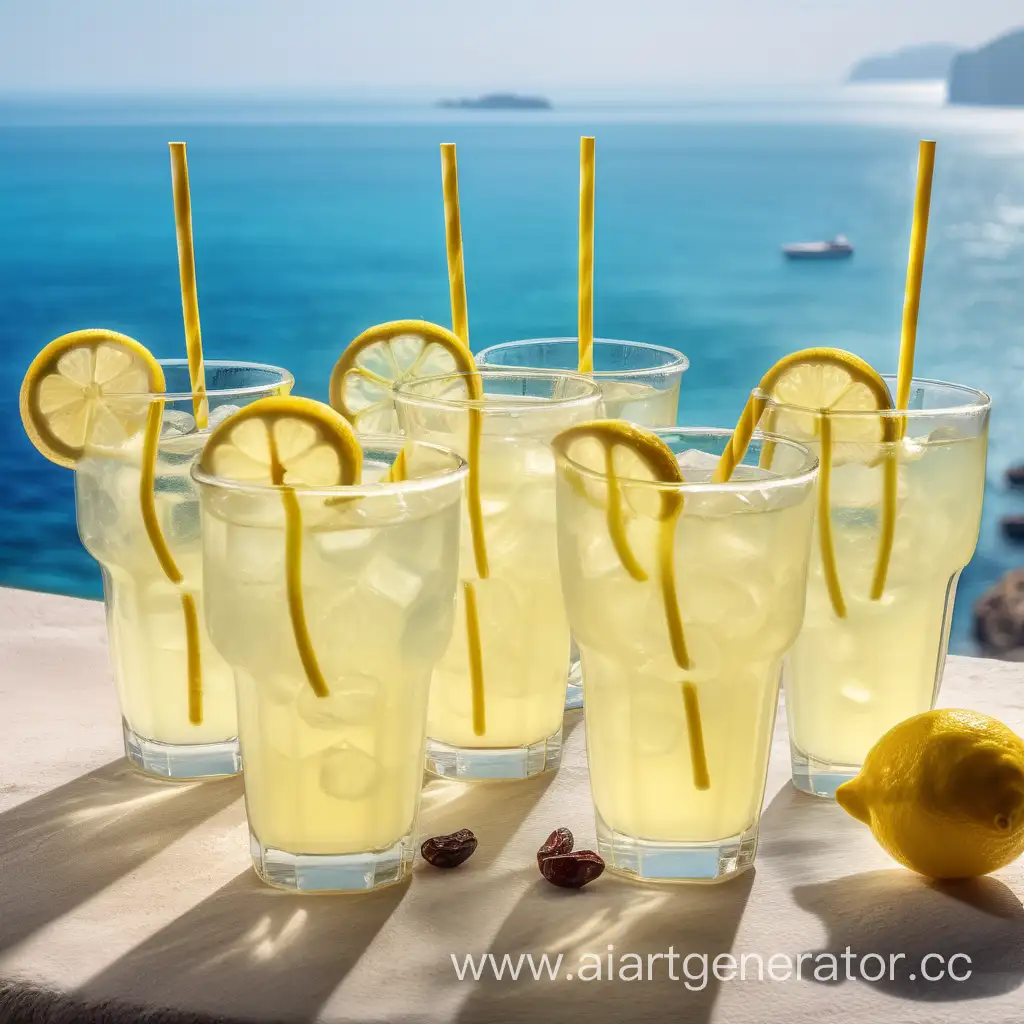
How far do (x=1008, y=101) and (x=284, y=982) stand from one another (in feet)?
28.0

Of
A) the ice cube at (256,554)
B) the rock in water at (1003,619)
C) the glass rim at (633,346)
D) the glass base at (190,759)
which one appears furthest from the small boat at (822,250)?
the ice cube at (256,554)

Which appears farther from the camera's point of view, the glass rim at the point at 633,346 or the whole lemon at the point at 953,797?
the glass rim at the point at 633,346

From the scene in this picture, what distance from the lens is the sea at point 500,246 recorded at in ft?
23.4

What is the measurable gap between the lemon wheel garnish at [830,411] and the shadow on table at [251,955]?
20.9 inches

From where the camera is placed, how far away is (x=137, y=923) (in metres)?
1.07

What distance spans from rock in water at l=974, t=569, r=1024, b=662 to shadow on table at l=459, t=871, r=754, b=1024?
399 centimetres

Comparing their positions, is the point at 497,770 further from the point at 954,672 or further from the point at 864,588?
the point at 954,672

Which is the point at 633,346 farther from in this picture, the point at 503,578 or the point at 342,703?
the point at 342,703

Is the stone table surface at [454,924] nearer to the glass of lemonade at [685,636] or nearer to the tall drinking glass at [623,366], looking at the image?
the glass of lemonade at [685,636]

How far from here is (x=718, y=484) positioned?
1071mm

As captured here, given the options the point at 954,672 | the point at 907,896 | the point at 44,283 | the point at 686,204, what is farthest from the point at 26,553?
the point at 907,896

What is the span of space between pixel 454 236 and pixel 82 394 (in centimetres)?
42

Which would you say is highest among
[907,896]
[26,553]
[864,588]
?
[864,588]

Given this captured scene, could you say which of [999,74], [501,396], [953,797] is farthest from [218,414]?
[999,74]
